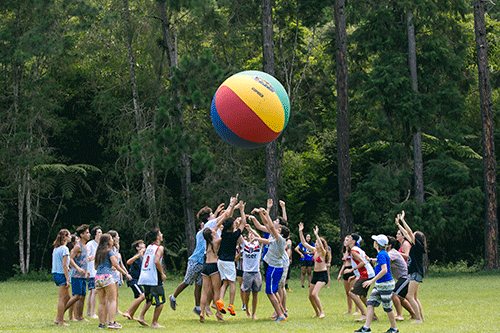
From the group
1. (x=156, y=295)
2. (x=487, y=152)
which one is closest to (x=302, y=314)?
(x=156, y=295)

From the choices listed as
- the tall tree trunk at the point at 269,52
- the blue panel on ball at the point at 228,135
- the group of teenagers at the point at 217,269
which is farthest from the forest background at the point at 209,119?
the blue panel on ball at the point at 228,135

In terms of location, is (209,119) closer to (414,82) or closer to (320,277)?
(414,82)

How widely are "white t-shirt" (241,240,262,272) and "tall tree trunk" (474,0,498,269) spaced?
1467 cm

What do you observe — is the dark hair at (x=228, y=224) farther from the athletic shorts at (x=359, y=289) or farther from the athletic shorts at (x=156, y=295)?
the athletic shorts at (x=359, y=289)

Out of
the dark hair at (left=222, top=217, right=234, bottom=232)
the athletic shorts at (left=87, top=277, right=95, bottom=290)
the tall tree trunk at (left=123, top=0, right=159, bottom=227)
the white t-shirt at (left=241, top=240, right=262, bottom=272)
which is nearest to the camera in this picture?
the dark hair at (left=222, top=217, right=234, bottom=232)

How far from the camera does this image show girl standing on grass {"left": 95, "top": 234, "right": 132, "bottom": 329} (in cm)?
942

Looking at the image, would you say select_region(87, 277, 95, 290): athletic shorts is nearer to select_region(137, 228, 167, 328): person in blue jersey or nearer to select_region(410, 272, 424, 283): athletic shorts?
select_region(137, 228, 167, 328): person in blue jersey

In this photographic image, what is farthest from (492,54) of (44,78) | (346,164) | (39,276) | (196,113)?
(39,276)

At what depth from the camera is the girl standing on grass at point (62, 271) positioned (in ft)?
34.2

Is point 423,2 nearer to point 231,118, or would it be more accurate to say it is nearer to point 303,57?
point 303,57

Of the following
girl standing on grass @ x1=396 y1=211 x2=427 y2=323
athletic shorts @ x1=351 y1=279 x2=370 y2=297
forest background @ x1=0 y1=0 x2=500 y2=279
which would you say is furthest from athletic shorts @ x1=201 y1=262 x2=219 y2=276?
forest background @ x1=0 y1=0 x2=500 y2=279

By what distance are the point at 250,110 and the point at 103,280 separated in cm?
344

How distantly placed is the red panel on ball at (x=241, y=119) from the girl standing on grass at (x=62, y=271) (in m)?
3.62

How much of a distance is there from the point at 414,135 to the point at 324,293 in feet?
33.8
